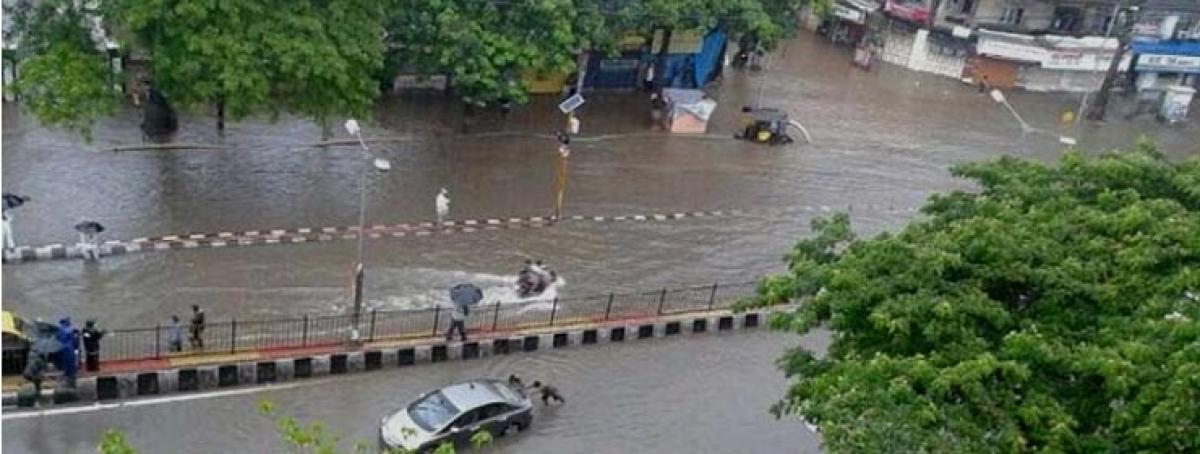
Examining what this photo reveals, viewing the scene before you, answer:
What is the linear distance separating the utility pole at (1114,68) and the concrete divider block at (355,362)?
3257 cm

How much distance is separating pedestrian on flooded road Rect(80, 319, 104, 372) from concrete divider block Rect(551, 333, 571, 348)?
8.22 m

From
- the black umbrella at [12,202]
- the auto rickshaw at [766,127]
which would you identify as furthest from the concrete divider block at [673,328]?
the auto rickshaw at [766,127]

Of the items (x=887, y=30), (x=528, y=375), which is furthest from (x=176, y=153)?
(x=887, y=30)

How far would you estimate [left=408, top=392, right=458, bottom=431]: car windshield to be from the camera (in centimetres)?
2033

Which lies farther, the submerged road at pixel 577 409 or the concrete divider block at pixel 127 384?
the concrete divider block at pixel 127 384

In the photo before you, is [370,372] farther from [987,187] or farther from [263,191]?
[987,187]

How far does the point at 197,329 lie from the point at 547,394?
6.13 metres

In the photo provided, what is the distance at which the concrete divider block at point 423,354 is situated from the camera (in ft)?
76.3

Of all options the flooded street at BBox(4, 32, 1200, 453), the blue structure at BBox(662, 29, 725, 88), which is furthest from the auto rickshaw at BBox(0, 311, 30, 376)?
the blue structure at BBox(662, 29, 725, 88)

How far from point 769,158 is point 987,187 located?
1672 centimetres

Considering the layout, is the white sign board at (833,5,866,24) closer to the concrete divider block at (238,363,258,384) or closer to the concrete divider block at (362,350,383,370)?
the concrete divider block at (362,350,383,370)

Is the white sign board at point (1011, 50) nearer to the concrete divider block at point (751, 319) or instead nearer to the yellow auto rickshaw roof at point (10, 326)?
the concrete divider block at point (751, 319)

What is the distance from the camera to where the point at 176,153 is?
31172 millimetres

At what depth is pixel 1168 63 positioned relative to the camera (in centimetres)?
4906
